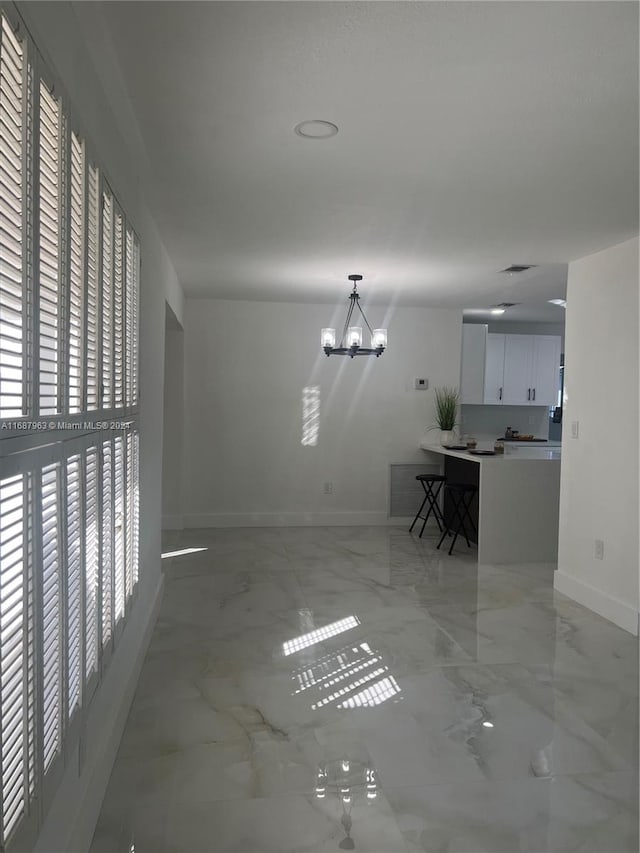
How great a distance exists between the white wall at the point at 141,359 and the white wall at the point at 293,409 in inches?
107

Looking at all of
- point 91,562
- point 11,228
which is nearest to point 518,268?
point 91,562

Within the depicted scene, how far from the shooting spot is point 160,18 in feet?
6.15

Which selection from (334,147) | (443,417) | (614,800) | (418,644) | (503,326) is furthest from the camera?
(503,326)

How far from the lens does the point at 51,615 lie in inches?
60.1

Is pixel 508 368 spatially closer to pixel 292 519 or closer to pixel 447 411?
pixel 447 411

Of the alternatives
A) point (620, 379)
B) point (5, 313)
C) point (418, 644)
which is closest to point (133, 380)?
point (5, 313)

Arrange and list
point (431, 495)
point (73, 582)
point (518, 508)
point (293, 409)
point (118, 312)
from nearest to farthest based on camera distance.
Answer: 1. point (73, 582)
2. point (118, 312)
3. point (518, 508)
4. point (293, 409)
5. point (431, 495)

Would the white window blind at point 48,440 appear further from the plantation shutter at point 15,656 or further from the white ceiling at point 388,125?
the white ceiling at point 388,125

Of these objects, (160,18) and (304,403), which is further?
(304,403)

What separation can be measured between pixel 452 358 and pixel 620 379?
332 centimetres

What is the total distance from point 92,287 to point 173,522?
5.18 m

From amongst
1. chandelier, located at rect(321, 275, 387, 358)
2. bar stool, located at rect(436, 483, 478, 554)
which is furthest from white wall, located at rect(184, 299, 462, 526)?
chandelier, located at rect(321, 275, 387, 358)

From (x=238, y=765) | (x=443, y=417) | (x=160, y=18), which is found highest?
(x=160, y=18)

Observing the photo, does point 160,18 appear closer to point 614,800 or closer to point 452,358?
point 614,800
